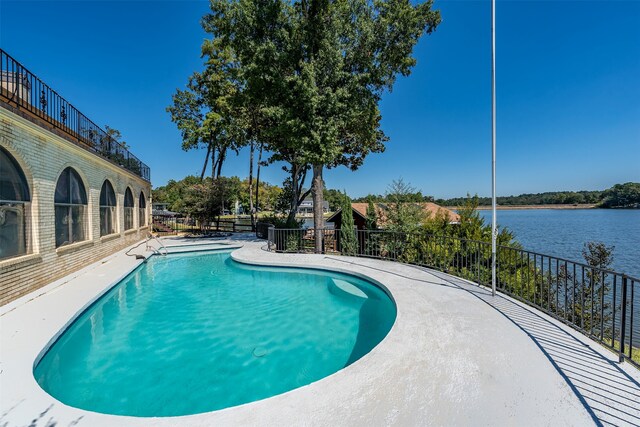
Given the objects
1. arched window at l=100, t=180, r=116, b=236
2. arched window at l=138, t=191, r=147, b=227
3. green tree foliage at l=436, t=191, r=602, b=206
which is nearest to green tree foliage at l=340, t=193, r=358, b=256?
arched window at l=100, t=180, r=116, b=236

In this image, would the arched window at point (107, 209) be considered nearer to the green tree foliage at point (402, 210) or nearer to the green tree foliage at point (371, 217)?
the green tree foliage at point (371, 217)

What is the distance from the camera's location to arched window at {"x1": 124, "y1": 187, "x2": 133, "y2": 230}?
42.4 ft

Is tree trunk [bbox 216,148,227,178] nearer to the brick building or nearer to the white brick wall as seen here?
the brick building

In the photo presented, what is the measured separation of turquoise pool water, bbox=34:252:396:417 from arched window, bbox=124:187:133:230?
6620mm

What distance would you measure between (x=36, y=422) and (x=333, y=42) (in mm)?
10859

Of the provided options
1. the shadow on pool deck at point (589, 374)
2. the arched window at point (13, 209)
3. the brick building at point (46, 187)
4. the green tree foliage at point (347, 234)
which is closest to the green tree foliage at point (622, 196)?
the green tree foliage at point (347, 234)

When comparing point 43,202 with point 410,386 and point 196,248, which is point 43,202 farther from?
point 410,386

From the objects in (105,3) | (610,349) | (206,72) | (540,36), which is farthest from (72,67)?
(540,36)

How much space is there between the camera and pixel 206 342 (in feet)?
14.8

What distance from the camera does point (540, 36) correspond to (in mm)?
11039

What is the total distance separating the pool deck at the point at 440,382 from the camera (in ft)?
7.09

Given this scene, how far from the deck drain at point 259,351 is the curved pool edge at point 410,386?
175 cm

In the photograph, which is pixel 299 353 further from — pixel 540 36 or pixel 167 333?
pixel 540 36

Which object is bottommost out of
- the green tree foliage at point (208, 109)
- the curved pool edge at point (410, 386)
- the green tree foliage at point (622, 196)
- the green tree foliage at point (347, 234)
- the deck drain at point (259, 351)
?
the deck drain at point (259, 351)
